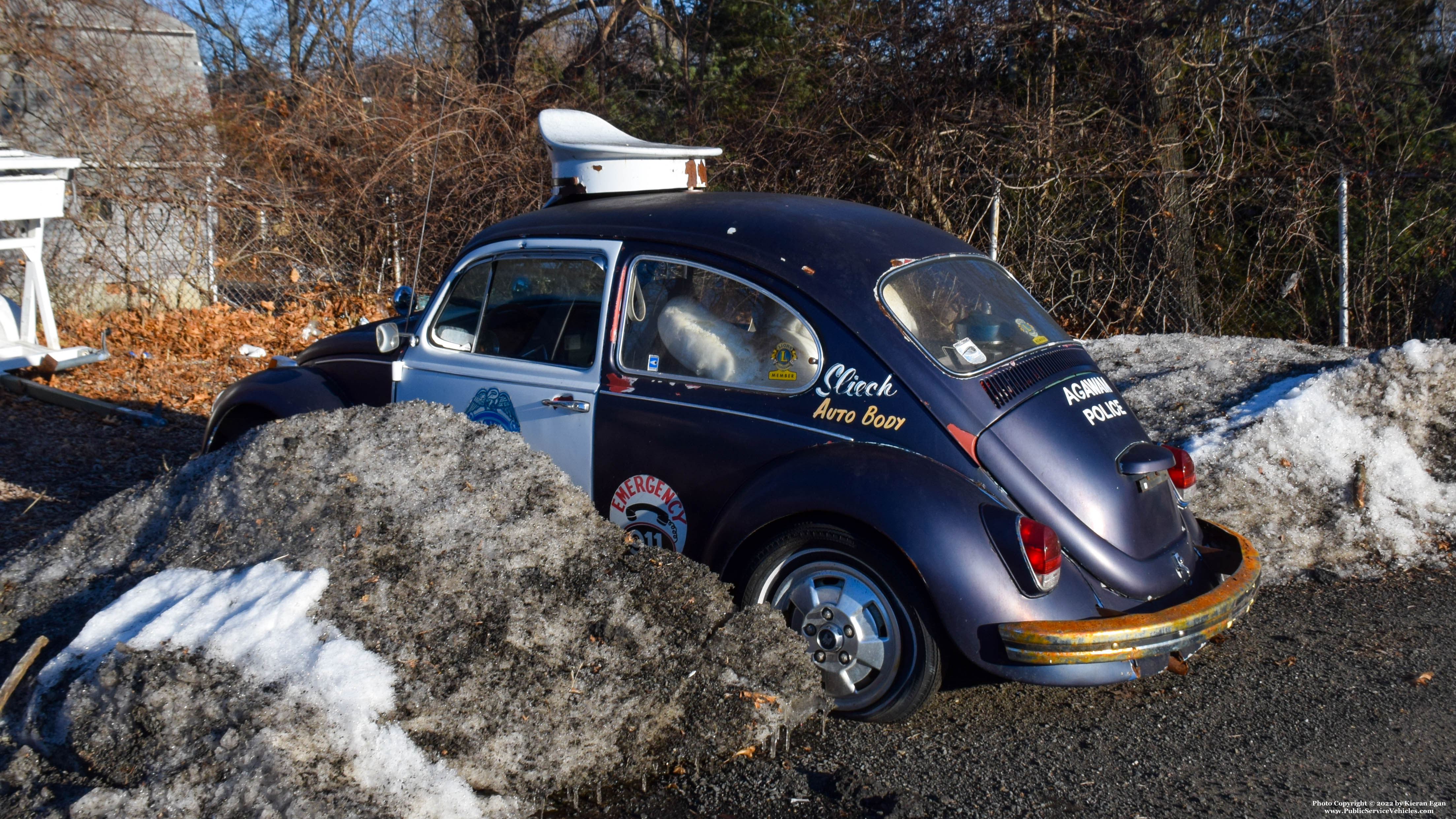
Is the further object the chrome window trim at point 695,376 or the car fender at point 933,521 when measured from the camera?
the chrome window trim at point 695,376

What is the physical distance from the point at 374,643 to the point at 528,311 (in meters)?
1.78

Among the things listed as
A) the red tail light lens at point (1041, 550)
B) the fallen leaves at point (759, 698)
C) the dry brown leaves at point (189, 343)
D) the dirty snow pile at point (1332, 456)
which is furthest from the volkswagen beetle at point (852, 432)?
the dry brown leaves at point (189, 343)

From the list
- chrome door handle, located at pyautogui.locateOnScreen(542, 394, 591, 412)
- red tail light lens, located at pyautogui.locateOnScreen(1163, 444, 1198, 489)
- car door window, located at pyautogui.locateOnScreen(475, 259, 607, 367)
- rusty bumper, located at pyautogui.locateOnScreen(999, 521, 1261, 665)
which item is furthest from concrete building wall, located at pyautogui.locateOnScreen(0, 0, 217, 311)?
rusty bumper, located at pyautogui.locateOnScreen(999, 521, 1261, 665)

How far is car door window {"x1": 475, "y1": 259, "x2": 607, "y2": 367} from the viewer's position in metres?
4.34

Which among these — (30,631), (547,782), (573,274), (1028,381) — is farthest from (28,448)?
(1028,381)

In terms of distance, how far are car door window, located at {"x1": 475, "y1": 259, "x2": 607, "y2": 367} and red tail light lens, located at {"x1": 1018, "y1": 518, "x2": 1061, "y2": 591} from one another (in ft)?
6.24

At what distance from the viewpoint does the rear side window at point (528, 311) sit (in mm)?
4348

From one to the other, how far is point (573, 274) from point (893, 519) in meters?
1.88

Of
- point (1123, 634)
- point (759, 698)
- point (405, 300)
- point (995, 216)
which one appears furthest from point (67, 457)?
point (995, 216)

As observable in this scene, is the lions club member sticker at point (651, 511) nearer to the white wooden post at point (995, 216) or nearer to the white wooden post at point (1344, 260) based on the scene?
the white wooden post at point (995, 216)

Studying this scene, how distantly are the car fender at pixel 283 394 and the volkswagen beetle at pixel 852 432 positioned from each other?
63cm

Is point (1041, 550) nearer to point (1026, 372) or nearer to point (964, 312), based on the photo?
point (1026, 372)

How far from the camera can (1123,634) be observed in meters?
3.29

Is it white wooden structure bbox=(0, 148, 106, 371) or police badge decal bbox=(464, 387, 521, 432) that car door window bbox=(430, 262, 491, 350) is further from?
white wooden structure bbox=(0, 148, 106, 371)
